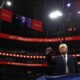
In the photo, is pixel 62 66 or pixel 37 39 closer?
pixel 62 66

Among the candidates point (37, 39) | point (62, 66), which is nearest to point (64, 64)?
point (62, 66)

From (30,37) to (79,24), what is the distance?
17.9ft

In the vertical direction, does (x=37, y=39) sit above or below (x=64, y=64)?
above

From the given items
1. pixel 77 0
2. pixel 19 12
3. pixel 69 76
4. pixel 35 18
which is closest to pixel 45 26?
pixel 35 18

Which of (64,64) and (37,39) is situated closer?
(64,64)

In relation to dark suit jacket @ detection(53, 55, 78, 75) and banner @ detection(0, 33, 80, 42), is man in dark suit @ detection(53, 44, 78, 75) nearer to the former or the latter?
dark suit jacket @ detection(53, 55, 78, 75)

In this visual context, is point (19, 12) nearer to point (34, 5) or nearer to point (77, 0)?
point (34, 5)

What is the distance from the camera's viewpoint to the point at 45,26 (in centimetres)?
2462

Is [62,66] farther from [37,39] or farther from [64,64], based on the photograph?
[37,39]

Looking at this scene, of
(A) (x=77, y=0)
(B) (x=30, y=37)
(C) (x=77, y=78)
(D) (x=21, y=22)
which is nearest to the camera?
(C) (x=77, y=78)

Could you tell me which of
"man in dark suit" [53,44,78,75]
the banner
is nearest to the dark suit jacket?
"man in dark suit" [53,44,78,75]

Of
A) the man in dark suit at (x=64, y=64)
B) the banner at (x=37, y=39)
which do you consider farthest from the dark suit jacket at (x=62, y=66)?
the banner at (x=37, y=39)

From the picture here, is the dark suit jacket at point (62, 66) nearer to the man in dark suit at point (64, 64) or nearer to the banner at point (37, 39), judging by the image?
the man in dark suit at point (64, 64)

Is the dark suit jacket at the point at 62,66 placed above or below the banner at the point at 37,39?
below
